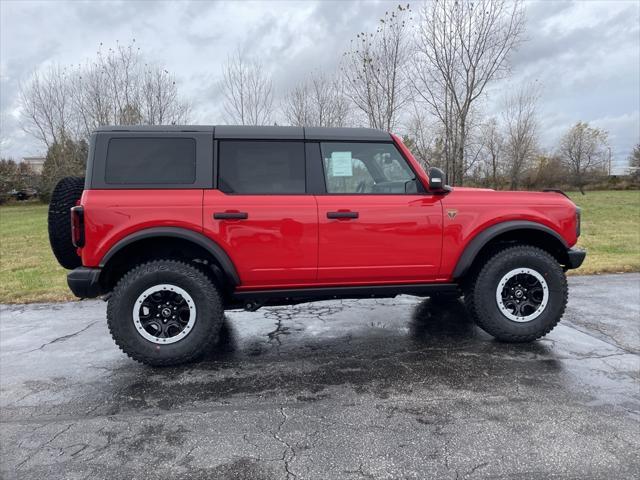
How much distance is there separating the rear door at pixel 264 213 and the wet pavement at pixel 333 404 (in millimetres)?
780

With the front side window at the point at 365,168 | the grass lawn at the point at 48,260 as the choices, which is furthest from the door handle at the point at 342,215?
the grass lawn at the point at 48,260

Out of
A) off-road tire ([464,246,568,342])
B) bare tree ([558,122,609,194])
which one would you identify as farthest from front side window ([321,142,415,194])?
bare tree ([558,122,609,194])

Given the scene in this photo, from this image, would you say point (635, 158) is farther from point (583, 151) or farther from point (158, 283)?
point (158, 283)

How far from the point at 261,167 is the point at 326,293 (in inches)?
48.2

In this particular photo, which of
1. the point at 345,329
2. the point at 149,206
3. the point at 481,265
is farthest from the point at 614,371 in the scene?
the point at 149,206

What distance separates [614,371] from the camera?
11.1 ft

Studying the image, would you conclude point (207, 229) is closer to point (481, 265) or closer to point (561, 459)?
point (481, 265)

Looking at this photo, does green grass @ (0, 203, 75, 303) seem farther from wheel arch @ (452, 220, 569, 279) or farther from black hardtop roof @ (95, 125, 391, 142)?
wheel arch @ (452, 220, 569, 279)

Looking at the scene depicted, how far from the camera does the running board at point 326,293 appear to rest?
3791 millimetres

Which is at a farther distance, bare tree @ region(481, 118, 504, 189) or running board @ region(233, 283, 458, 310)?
bare tree @ region(481, 118, 504, 189)

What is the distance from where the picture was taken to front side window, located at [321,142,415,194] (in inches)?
152

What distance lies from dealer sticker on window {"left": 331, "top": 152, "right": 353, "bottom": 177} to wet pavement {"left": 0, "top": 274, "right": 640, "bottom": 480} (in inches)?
61.4

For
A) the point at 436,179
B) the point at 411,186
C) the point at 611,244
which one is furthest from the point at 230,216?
the point at 611,244

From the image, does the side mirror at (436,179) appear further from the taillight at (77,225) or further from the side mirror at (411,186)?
the taillight at (77,225)
